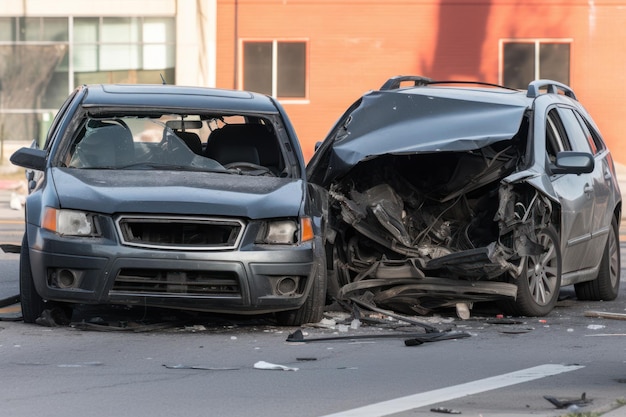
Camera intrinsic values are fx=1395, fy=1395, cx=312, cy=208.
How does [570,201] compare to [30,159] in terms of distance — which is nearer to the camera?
[30,159]

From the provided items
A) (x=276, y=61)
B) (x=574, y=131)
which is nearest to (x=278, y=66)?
(x=276, y=61)

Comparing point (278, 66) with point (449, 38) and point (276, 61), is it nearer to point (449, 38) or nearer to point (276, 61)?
point (276, 61)

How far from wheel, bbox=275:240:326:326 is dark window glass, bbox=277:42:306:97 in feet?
81.8

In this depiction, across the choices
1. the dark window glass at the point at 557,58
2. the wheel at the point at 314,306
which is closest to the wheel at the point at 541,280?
the wheel at the point at 314,306

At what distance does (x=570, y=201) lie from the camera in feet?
34.7

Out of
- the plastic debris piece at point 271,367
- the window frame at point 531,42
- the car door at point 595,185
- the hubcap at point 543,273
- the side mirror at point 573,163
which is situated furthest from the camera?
the window frame at point 531,42

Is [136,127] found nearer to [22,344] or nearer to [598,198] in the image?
[22,344]

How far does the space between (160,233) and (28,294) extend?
1006 mm

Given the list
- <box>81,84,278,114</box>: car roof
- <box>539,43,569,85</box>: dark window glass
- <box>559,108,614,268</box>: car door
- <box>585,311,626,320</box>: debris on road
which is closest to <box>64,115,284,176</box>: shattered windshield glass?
<box>81,84,278,114</box>: car roof

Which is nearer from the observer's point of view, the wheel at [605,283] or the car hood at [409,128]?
the car hood at [409,128]

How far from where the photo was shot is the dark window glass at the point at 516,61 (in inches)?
1320

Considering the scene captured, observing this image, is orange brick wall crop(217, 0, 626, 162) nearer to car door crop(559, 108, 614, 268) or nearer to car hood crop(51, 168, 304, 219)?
car door crop(559, 108, 614, 268)

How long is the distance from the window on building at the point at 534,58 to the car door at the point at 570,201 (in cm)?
2243

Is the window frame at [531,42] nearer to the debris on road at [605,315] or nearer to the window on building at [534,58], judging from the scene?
the window on building at [534,58]
